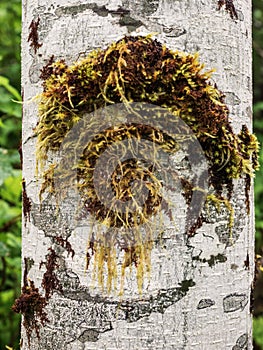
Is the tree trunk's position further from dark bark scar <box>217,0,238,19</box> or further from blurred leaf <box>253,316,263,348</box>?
blurred leaf <box>253,316,263,348</box>

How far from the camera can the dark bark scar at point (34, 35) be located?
48.4 inches

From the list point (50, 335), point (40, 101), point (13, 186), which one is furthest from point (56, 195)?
point (13, 186)

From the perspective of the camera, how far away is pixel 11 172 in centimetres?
227

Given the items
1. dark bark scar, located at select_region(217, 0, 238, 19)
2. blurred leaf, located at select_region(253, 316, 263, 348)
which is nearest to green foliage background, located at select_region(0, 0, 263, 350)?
blurred leaf, located at select_region(253, 316, 263, 348)

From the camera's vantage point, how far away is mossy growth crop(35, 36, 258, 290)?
107 cm

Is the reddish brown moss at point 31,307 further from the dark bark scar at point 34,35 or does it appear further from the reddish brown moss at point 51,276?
the dark bark scar at point 34,35

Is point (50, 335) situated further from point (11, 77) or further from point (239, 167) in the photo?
point (11, 77)

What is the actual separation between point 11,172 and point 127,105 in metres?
1.35

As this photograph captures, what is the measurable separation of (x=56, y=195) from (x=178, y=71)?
437mm

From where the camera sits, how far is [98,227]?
Answer: 111cm

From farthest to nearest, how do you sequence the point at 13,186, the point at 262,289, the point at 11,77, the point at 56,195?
the point at 262,289, the point at 11,77, the point at 13,186, the point at 56,195

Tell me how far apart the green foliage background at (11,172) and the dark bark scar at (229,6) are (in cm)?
137

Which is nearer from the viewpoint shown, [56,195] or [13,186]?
[56,195]

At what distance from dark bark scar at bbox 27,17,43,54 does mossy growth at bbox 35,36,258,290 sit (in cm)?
12
